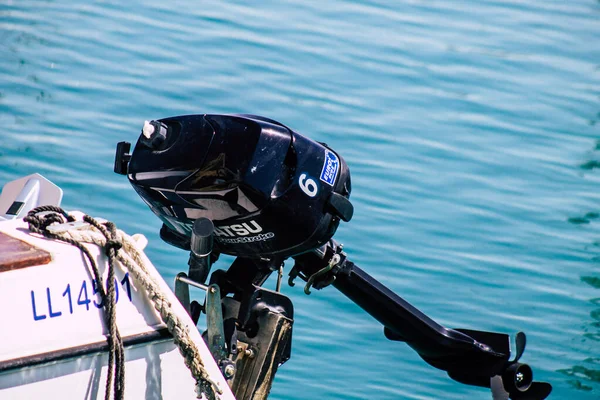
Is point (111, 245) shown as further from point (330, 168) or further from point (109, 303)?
point (330, 168)

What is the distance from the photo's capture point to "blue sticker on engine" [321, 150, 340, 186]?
1984 mm

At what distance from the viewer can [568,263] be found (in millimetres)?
5449

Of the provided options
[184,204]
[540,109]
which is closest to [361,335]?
[184,204]

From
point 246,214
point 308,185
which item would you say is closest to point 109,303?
point 246,214

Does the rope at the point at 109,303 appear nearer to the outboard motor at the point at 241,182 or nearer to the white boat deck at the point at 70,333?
the white boat deck at the point at 70,333

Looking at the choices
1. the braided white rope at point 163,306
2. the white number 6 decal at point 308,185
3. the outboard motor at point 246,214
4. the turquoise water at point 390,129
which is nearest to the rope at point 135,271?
the braided white rope at point 163,306

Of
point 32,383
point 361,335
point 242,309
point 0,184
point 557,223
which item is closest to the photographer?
point 32,383

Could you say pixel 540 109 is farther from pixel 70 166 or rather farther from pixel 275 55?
pixel 70 166

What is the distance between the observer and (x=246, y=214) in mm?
1891

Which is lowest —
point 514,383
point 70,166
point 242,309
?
point 70,166

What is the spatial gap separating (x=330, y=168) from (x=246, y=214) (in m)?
0.21

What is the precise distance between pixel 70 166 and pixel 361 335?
1.99 metres

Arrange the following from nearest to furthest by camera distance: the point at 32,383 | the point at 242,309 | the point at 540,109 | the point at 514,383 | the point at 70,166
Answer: the point at 32,383 < the point at 242,309 < the point at 514,383 < the point at 70,166 < the point at 540,109

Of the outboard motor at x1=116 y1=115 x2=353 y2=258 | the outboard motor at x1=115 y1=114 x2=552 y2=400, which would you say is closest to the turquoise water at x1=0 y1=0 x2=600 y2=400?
the outboard motor at x1=115 y1=114 x2=552 y2=400
